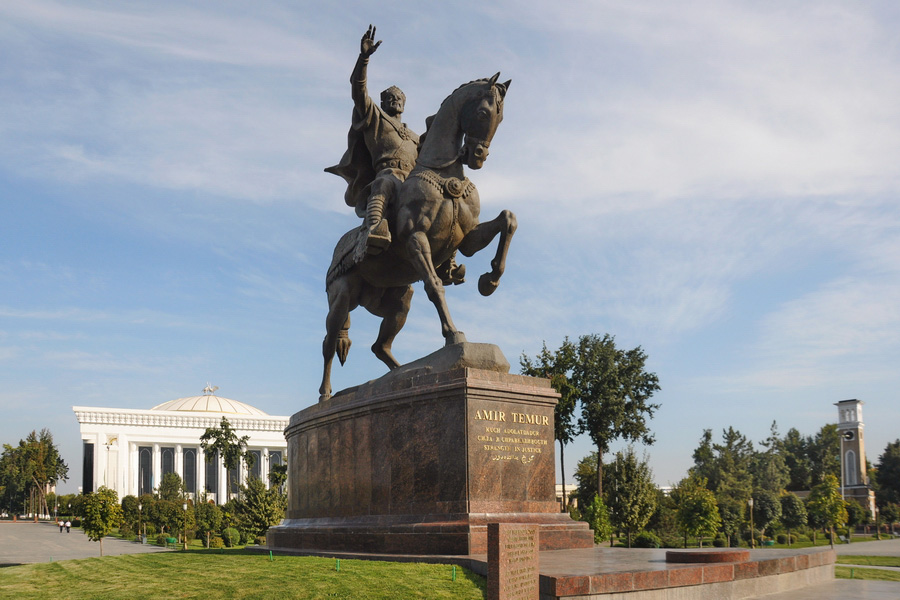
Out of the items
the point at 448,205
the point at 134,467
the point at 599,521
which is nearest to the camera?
the point at 448,205

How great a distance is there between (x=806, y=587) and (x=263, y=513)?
3001 cm

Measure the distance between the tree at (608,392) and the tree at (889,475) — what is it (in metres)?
40.4

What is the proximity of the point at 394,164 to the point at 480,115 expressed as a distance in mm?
2128

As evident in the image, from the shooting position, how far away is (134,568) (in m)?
10.4

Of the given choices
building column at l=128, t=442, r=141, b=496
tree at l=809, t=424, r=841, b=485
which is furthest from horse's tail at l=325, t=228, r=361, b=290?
building column at l=128, t=442, r=141, b=496

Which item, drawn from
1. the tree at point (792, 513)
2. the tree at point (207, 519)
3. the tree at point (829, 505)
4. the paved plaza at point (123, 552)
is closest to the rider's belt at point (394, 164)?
the paved plaza at point (123, 552)

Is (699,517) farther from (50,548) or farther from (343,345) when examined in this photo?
(50,548)

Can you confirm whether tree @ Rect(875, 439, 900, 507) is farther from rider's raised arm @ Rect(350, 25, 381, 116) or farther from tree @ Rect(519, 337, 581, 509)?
rider's raised arm @ Rect(350, 25, 381, 116)

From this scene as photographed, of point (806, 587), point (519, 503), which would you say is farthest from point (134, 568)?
point (806, 587)

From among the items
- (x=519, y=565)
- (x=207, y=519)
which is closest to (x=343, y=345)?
(x=519, y=565)

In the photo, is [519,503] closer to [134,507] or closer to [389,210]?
[389,210]

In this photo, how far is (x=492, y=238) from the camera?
12320 millimetres

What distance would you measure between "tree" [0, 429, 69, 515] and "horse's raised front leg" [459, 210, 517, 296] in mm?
92017

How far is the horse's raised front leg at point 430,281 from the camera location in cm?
1131
